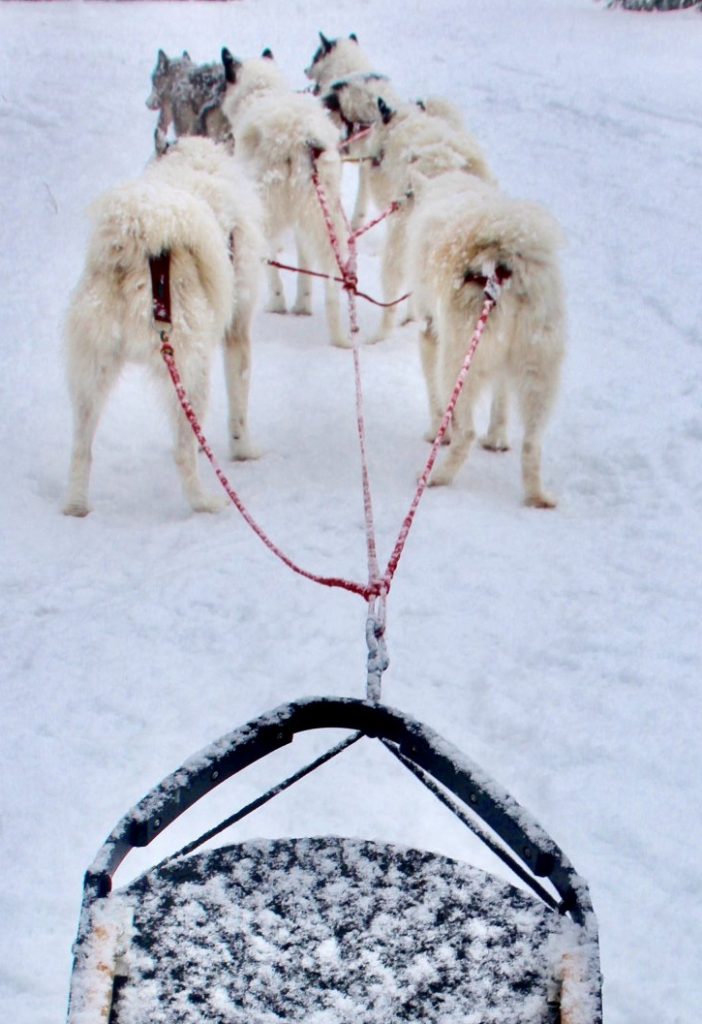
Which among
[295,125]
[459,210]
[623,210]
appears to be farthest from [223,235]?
[623,210]

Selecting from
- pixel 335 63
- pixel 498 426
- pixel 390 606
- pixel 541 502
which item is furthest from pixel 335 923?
pixel 335 63

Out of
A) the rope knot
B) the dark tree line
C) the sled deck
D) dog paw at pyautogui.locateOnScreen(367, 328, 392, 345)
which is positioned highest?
the dark tree line

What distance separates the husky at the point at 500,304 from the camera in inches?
144

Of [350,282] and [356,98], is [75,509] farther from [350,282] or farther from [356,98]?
[356,98]

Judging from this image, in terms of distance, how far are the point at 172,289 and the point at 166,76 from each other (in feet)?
19.7

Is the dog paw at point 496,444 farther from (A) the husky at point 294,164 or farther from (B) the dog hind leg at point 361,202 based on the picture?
(B) the dog hind leg at point 361,202

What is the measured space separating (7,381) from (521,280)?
2.87 m

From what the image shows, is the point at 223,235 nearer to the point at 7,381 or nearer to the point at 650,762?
the point at 7,381

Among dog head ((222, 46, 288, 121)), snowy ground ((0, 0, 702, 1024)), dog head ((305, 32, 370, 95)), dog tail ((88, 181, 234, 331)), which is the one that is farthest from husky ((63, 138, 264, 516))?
dog head ((305, 32, 370, 95))

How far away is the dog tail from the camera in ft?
11.3

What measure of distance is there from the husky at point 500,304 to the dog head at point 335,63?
4049 millimetres

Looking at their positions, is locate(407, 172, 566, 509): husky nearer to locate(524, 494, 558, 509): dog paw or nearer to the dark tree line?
locate(524, 494, 558, 509): dog paw

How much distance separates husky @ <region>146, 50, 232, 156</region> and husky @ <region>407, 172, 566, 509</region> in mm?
3455

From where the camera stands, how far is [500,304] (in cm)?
367
